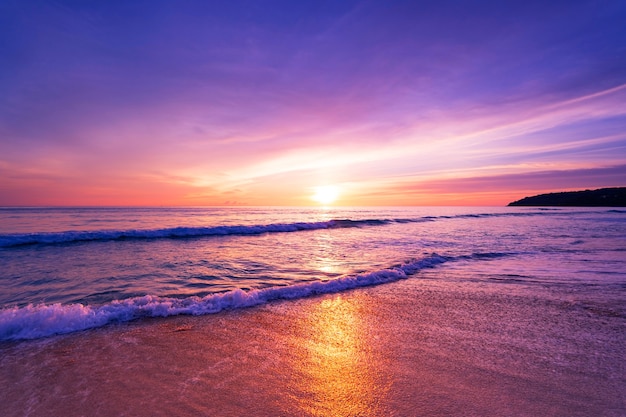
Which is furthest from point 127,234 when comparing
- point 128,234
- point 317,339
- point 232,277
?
point 317,339

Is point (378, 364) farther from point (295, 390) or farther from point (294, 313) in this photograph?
point (294, 313)

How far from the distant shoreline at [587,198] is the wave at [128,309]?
14029 centimetres

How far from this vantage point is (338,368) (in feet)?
12.3

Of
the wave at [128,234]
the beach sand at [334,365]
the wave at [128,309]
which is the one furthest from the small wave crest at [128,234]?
the beach sand at [334,365]

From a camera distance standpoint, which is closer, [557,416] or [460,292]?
[557,416]

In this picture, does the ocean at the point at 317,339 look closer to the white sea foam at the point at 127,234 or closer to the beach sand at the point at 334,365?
the beach sand at the point at 334,365

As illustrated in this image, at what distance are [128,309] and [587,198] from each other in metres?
149

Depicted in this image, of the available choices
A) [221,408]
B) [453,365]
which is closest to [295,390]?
[221,408]

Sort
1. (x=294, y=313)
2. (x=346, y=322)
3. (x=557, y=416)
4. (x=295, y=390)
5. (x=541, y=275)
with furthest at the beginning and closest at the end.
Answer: (x=541, y=275)
(x=294, y=313)
(x=346, y=322)
(x=295, y=390)
(x=557, y=416)

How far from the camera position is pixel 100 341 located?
4.65 m

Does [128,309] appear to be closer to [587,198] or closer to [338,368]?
[338,368]

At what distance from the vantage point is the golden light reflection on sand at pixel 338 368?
9.91 ft

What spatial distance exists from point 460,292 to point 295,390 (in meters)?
5.58

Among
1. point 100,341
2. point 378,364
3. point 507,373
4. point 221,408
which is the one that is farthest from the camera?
point 100,341
